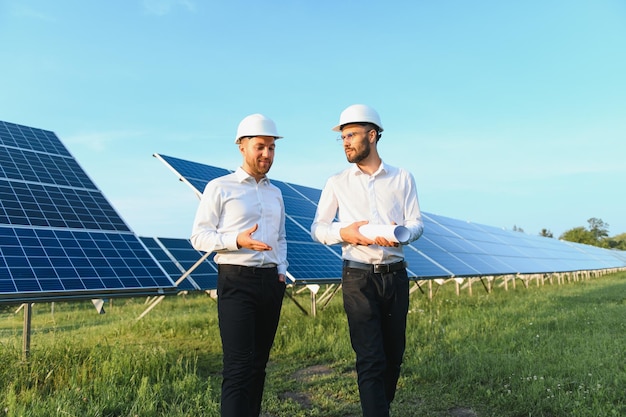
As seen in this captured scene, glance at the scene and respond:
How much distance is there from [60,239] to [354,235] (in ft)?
14.3

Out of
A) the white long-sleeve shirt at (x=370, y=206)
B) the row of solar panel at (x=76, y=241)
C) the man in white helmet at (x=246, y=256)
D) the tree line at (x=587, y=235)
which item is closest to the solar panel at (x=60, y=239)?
the row of solar panel at (x=76, y=241)

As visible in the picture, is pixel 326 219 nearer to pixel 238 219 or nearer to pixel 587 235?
pixel 238 219

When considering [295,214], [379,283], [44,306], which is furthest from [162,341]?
[44,306]

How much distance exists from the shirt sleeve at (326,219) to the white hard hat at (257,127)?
0.55 meters

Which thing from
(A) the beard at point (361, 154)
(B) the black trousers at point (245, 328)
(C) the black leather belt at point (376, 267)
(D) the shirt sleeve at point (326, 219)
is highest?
(A) the beard at point (361, 154)

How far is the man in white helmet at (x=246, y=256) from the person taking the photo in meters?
3.07

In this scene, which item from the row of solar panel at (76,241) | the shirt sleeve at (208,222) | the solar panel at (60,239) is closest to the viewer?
the shirt sleeve at (208,222)

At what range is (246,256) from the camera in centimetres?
323

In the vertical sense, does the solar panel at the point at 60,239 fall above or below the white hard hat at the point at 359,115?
below

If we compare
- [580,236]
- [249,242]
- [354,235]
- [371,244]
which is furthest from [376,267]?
[580,236]

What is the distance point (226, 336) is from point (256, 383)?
1.68ft

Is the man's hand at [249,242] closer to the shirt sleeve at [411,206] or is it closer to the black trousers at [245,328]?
the black trousers at [245,328]

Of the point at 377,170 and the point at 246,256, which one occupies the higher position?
the point at 377,170

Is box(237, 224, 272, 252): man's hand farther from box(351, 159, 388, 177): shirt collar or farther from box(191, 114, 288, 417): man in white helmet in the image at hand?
box(351, 159, 388, 177): shirt collar
